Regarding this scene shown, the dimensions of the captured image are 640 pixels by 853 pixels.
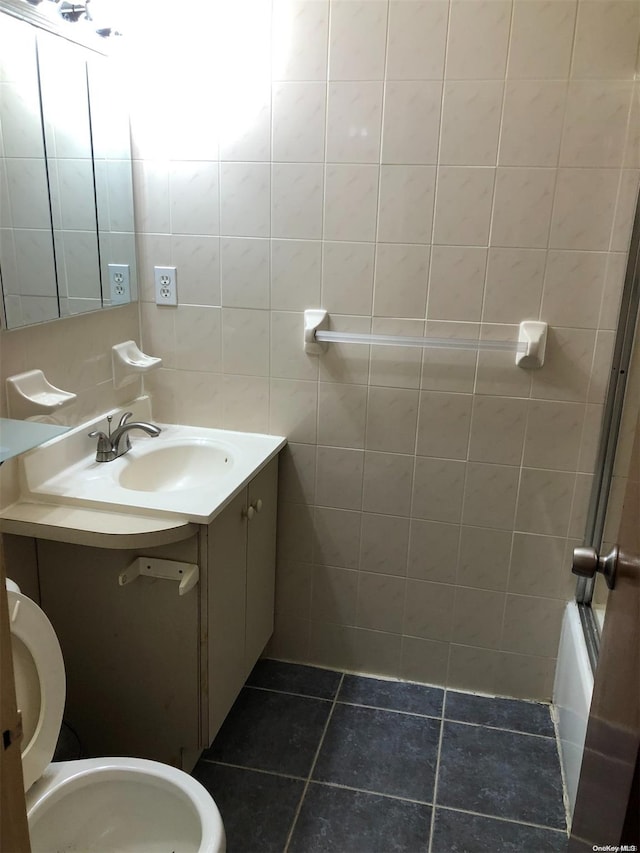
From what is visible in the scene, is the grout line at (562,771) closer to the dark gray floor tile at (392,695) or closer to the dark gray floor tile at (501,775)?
the dark gray floor tile at (501,775)

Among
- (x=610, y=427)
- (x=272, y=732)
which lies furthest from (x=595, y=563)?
(x=272, y=732)

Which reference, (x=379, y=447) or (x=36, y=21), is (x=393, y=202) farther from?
(x=36, y=21)

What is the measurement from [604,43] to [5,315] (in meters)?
1.58

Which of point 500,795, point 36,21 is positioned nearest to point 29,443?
point 36,21

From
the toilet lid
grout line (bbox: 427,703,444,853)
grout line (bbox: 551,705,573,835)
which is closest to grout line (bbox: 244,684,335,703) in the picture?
→ grout line (bbox: 427,703,444,853)

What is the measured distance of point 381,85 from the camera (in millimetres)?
1833

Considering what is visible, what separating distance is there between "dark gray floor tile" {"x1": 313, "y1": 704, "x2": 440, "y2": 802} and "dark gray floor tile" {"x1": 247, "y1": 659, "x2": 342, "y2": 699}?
0.10 m

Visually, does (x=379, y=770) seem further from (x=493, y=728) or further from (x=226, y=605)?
(x=226, y=605)

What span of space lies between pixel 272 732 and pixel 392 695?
1.36 feet

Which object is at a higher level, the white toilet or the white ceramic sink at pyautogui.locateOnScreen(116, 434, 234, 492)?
the white ceramic sink at pyautogui.locateOnScreen(116, 434, 234, 492)

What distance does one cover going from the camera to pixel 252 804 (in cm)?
175

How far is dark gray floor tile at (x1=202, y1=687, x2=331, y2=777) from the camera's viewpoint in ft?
6.23

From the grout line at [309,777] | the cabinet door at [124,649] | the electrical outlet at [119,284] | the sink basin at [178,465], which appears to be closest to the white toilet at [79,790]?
the cabinet door at [124,649]

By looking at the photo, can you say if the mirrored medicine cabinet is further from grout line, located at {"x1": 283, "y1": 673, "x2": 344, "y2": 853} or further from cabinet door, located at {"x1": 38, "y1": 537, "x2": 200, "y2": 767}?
grout line, located at {"x1": 283, "y1": 673, "x2": 344, "y2": 853}
